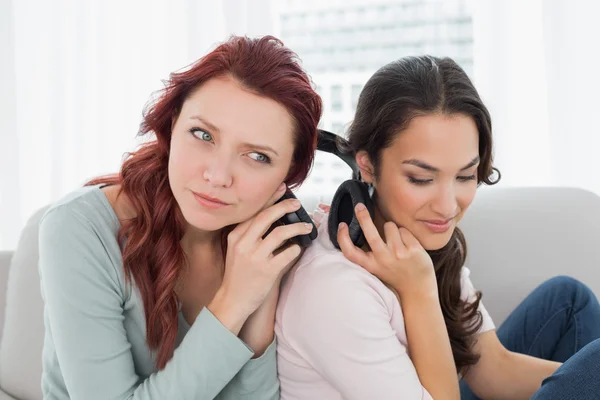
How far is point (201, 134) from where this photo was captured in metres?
1.22

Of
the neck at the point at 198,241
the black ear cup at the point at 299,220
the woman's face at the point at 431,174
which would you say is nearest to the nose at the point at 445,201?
the woman's face at the point at 431,174

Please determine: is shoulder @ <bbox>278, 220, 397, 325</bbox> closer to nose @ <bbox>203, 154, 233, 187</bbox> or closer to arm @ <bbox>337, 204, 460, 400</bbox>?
arm @ <bbox>337, 204, 460, 400</bbox>

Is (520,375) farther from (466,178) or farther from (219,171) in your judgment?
(219,171)

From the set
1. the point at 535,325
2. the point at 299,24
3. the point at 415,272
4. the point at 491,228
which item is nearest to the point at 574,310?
the point at 535,325

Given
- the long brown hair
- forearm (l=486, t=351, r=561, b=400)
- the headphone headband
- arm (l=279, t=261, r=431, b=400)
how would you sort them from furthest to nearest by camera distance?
forearm (l=486, t=351, r=561, b=400) → the headphone headband → the long brown hair → arm (l=279, t=261, r=431, b=400)

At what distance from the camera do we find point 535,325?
5.43ft

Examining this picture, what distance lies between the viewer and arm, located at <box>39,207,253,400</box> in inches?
45.9

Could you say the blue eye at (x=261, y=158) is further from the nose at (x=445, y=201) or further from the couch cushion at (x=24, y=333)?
the couch cushion at (x=24, y=333)

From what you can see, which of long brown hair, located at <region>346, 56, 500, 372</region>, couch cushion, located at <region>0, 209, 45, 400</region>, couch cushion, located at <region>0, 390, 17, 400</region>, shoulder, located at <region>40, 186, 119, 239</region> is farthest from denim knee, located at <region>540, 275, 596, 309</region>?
couch cushion, located at <region>0, 390, 17, 400</region>

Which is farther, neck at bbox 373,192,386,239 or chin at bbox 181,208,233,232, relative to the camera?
neck at bbox 373,192,386,239

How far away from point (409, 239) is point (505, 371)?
0.49m

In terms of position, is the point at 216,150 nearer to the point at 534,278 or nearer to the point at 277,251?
the point at 277,251

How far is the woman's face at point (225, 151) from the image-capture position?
3.89 ft

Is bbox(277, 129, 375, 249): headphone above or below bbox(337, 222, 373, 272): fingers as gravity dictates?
above
